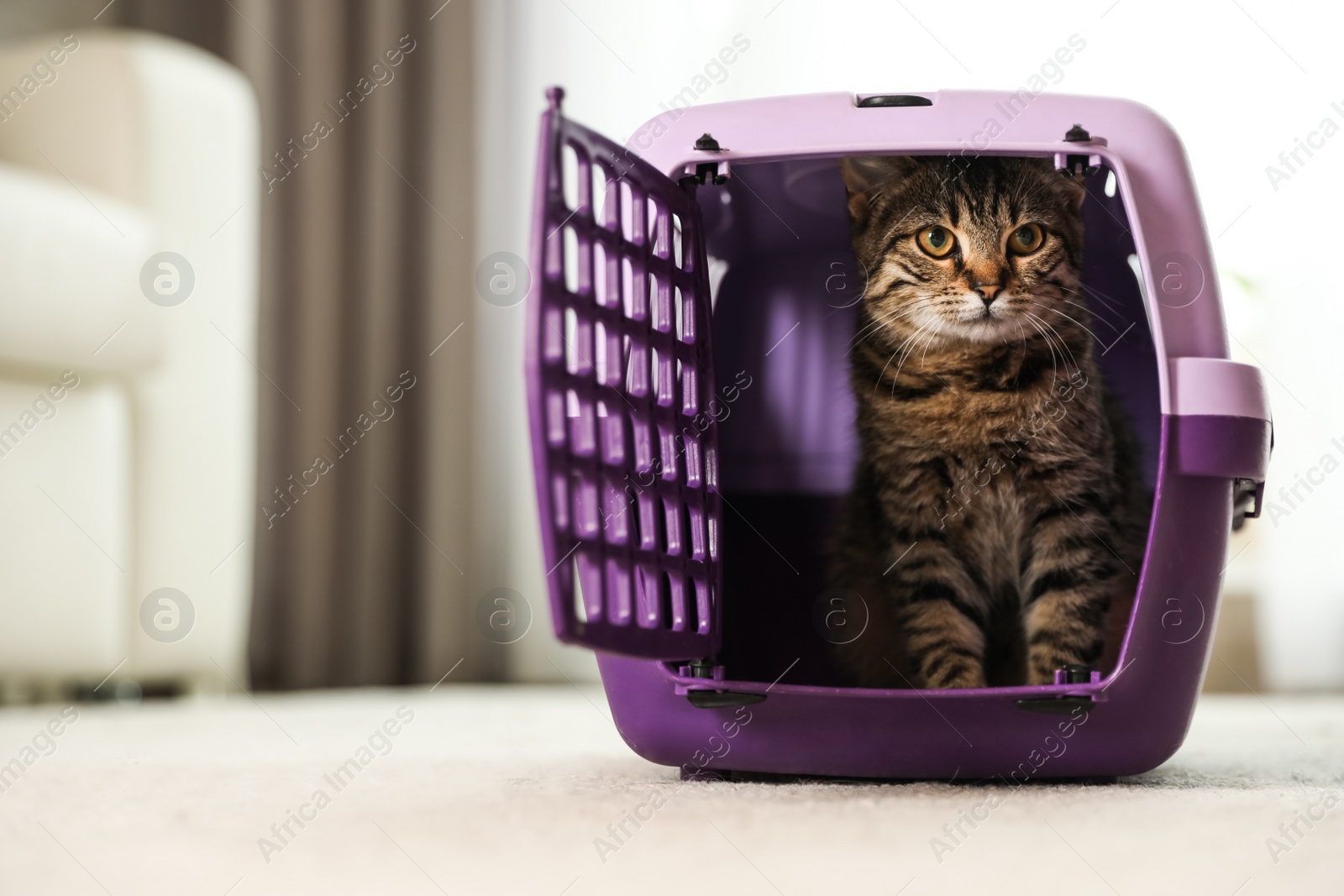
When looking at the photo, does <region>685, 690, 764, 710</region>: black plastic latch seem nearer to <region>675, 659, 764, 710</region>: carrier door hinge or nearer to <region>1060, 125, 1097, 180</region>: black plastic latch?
<region>675, 659, 764, 710</region>: carrier door hinge

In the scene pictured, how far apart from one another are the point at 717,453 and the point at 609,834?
46 cm

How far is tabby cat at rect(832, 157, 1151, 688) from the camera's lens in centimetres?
113

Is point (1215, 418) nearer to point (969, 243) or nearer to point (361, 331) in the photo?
point (969, 243)

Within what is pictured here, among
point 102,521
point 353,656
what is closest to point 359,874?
point 102,521

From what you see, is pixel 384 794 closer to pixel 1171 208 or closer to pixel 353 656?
pixel 1171 208

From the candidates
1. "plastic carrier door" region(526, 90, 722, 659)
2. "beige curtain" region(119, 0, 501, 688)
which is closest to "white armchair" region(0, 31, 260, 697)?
"beige curtain" region(119, 0, 501, 688)

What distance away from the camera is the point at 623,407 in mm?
897

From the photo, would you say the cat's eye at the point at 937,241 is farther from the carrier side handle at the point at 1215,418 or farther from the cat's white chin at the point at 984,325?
the carrier side handle at the point at 1215,418

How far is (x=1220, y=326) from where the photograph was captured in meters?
0.94

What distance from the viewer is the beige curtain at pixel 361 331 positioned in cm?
227

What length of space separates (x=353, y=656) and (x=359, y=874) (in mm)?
1694

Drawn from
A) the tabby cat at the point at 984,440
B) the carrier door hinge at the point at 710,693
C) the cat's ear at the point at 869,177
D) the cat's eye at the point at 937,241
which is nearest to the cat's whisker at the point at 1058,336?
the tabby cat at the point at 984,440

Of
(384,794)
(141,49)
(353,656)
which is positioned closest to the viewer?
(384,794)

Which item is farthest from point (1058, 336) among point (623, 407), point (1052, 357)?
point (623, 407)
